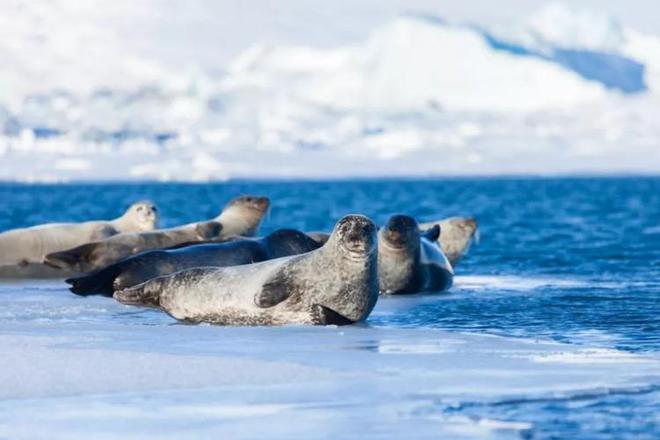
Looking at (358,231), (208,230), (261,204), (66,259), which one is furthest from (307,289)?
(261,204)

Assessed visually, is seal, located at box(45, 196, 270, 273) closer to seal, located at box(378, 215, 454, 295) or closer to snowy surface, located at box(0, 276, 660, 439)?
seal, located at box(378, 215, 454, 295)

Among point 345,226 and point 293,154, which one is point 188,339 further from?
point 293,154

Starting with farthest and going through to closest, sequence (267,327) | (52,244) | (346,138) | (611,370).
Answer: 1. (346,138)
2. (52,244)
3. (267,327)
4. (611,370)

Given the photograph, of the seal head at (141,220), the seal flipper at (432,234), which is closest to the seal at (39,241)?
the seal head at (141,220)

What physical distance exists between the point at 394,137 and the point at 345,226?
316ft

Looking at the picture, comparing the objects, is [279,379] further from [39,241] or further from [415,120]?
[415,120]

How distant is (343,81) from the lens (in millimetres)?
110500

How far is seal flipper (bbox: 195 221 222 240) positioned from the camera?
517 inches

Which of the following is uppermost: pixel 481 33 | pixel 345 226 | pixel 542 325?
pixel 481 33

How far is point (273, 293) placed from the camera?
8469mm

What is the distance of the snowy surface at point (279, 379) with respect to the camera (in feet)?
17.4

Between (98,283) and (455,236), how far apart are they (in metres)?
4.41

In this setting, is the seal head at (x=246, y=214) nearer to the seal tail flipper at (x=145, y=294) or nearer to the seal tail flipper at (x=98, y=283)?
the seal tail flipper at (x=98, y=283)

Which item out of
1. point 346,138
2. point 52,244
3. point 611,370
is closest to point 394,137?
point 346,138
